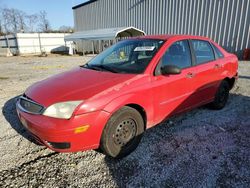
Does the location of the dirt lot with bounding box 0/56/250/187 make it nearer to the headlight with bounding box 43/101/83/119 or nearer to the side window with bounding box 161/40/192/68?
the headlight with bounding box 43/101/83/119

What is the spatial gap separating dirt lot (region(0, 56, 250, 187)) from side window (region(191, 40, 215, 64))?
3.92 feet

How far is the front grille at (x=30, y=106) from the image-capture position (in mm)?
2492

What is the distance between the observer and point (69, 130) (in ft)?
7.50

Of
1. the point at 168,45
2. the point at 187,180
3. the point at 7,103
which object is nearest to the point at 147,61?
the point at 168,45

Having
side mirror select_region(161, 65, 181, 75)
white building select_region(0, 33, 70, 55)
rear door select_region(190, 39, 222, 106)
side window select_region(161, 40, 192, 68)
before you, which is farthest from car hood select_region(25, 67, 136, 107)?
white building select_region(0, 33, 70, 55)

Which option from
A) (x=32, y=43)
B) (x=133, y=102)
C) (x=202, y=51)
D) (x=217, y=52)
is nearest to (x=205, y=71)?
(x=202, y=51)

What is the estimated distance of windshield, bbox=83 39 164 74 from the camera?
3086 millimetres

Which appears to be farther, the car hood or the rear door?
the rear door

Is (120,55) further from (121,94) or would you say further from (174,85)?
(121,94)

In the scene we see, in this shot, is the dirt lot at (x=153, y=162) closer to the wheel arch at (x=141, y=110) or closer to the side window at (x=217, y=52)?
the wheel arch at (x=141, y=110)

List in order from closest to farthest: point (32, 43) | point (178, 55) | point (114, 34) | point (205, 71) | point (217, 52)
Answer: point (178, 55) → point (205, 71) → point (217, 52) → point (114, 34) → point (32, 43)

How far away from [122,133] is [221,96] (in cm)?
273

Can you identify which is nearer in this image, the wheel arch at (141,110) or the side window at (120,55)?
the wheel arch at (141,110)

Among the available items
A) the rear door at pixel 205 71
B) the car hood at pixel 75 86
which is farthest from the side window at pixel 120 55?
the rear door at pixel 205 71
